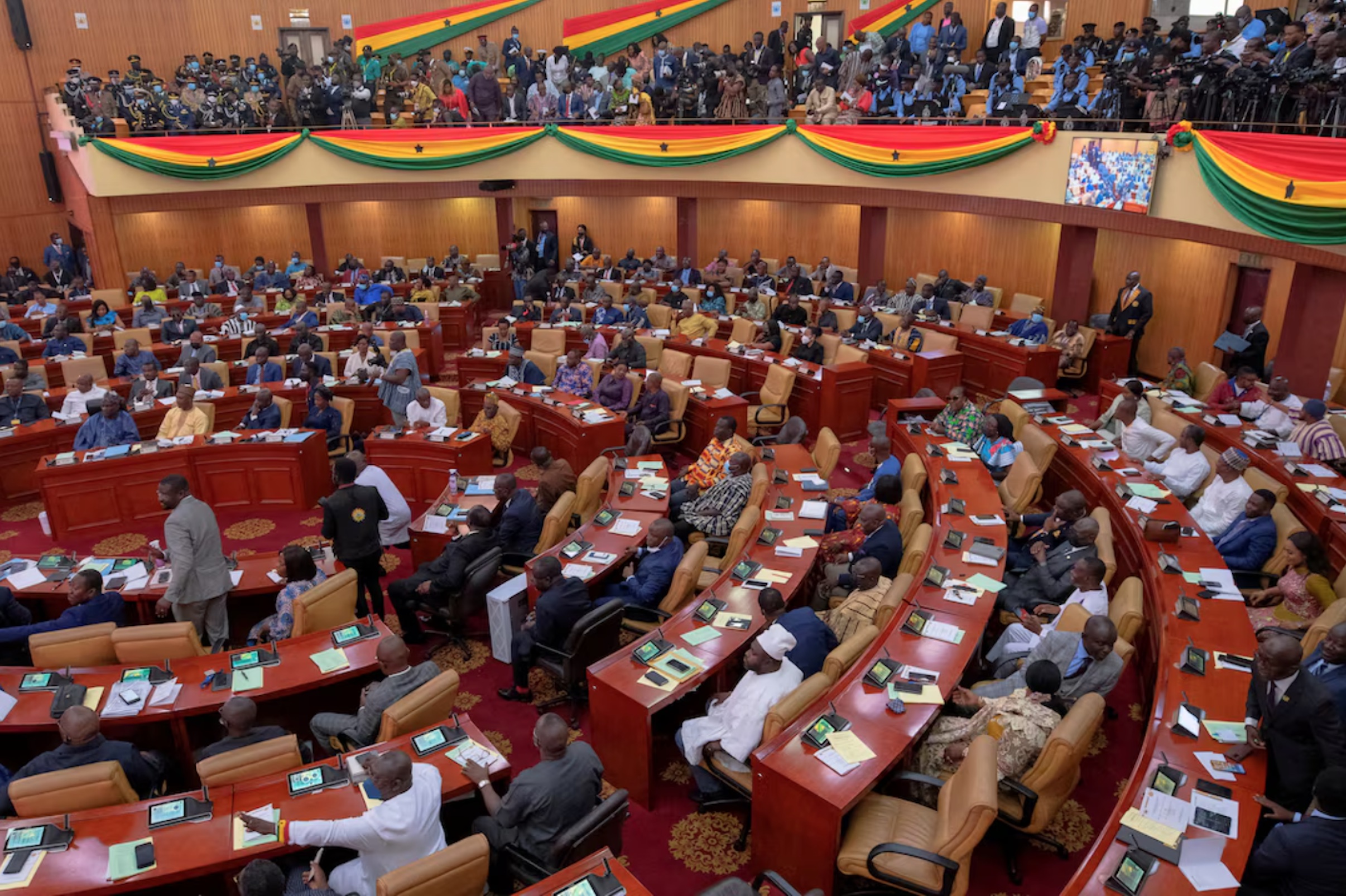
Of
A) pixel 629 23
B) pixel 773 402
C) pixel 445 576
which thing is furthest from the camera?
pixel 629 23

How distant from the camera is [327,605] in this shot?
6.68 m

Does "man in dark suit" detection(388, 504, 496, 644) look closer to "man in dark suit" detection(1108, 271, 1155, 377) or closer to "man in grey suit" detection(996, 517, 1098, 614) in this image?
"man in grey suit" detection(996, 517, 1098, 614)

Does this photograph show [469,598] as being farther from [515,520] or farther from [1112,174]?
[1112,174]

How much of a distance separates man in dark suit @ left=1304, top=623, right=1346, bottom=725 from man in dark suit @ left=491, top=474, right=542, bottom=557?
5827 mm

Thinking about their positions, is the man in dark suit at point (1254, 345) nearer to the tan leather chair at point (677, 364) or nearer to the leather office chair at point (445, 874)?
the tan leather chair at point (677, 364)

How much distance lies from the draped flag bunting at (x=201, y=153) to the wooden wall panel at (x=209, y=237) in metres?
2.47

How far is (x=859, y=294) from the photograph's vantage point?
1917cm

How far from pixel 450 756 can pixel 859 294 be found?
620 inches

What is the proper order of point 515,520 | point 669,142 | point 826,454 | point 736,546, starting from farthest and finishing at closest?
point 669,142 < point 826,454 < point 515,520 < point 736,546

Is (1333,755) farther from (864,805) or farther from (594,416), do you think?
(594,416)

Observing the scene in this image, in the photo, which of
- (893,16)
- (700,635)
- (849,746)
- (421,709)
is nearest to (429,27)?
(893,16)

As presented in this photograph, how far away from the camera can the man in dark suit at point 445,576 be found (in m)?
7.56

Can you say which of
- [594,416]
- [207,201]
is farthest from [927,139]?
[207,201]

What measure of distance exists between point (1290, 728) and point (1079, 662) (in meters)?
1.25
